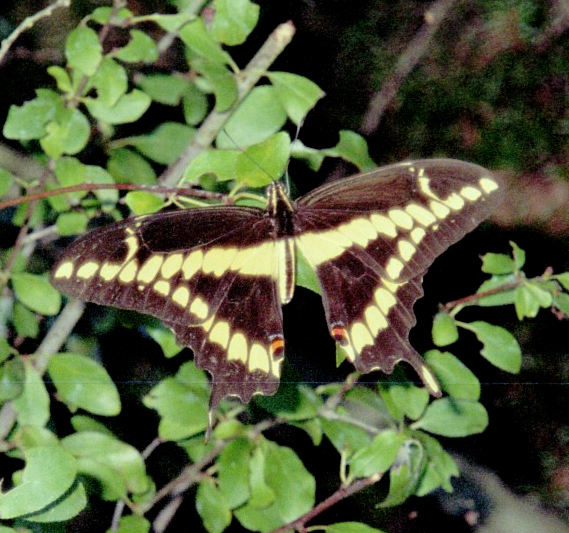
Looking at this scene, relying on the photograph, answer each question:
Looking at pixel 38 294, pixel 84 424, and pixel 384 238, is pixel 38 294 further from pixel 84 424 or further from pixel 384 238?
pixel 384 238

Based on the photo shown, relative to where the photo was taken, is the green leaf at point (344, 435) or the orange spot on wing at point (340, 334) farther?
the green leaf at point (344, 435)

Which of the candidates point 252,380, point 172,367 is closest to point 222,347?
point 252,380

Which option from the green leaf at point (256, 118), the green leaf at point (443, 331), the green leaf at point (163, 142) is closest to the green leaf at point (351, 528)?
the green leaf at point (443, 331)

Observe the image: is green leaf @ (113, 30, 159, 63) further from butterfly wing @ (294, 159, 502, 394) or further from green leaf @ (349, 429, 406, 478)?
green leaf @ (349, 429, 406, 478)

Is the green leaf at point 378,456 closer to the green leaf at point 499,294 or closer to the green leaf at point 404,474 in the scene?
the green leaf at point 404,474

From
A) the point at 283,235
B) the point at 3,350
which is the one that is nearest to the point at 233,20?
the point at 283,235

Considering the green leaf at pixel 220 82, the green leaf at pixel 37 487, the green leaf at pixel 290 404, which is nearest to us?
the green leaf at pixel 37 487
